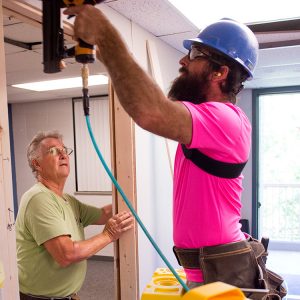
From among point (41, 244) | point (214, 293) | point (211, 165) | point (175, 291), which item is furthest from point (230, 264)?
point (41, 244)

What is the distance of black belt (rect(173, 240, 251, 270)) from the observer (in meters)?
1.22

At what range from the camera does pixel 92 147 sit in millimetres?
4902

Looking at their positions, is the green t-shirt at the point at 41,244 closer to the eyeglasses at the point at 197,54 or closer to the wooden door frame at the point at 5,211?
the wooden door frame at the point at 5,211

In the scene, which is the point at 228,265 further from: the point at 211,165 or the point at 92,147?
the point at 92,147

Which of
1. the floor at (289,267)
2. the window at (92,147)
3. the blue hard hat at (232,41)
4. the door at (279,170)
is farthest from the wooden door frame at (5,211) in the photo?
the door at (279,170)

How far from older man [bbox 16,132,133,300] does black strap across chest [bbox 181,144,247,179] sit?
3.05 feet

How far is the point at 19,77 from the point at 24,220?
217 centimetres

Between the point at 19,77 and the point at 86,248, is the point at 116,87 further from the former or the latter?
the point at 19,77

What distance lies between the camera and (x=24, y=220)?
6.04 feet

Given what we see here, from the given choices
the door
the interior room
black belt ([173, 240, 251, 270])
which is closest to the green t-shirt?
the interior room

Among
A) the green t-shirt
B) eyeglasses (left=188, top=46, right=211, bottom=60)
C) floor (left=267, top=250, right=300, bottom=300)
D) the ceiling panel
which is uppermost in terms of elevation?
the ceiling panel

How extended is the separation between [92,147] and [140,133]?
2739 millimetres

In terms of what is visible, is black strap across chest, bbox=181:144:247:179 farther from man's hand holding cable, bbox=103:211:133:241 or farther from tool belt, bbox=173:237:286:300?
man's hand holding cable, bbox=103:211:133:241

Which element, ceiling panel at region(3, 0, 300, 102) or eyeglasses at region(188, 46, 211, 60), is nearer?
eyeglasses at region(188, 46, 211, 60)
